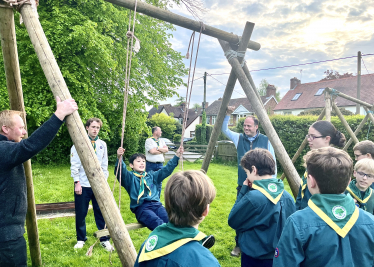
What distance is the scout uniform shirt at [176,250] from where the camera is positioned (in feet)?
3.99

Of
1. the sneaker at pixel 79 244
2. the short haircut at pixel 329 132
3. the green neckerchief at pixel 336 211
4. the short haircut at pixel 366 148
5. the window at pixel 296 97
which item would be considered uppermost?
the window at pixel 296 97

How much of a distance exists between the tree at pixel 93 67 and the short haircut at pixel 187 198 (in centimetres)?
831

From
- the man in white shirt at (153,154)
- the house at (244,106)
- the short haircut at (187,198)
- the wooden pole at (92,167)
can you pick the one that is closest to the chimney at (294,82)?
the house at (244,106)

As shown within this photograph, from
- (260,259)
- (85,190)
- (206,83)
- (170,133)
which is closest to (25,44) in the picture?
(85,190)

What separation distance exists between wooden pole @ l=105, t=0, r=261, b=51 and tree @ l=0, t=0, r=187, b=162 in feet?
20.2

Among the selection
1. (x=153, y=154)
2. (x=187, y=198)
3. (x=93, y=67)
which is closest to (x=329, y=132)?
(x=187, y=198)

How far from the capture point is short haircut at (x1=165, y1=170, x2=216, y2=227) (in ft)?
4.37

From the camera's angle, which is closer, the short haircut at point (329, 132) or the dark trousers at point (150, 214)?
the short haircut at point (329, 132)

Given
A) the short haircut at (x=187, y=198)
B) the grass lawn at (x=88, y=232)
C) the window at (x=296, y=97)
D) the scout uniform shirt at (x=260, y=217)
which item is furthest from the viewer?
the window at (x=296, y=97)

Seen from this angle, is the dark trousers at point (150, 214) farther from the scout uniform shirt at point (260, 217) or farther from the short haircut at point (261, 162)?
the short haircut at point (261, 162)

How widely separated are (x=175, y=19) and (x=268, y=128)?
179cm

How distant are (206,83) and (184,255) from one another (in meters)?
19.2

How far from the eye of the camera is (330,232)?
1.42 meters

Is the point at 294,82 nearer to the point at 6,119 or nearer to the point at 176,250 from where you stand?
the point at 6,119
